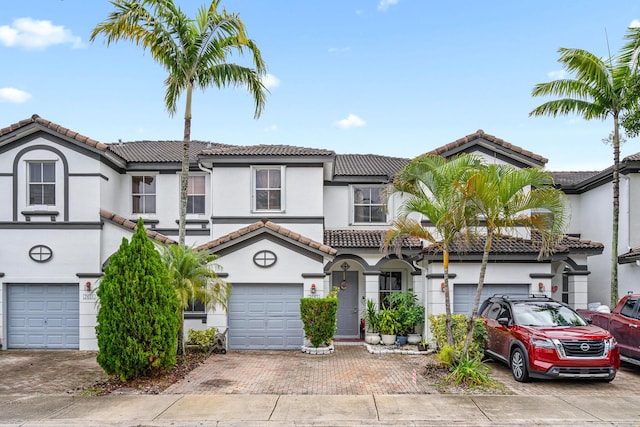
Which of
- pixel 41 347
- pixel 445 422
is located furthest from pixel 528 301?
pixel 41 347

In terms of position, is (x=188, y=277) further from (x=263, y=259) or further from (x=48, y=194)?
(x=48, y=194)

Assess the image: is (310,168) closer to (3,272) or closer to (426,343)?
(426,343)

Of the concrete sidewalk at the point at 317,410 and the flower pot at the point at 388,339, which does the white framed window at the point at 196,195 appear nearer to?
the flower pot at the point at 388,339

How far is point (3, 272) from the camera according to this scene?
50.2 feet

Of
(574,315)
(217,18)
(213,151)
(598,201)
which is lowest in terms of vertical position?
(574,315)

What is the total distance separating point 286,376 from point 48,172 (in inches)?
414

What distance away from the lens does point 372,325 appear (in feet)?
51.8

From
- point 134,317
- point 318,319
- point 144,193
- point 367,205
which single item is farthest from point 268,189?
point 134,317

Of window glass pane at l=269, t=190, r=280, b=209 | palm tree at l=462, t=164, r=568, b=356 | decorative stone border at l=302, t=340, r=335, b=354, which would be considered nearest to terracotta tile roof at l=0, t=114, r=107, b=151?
window glass pane at l=269, t=190, r=280, b=209

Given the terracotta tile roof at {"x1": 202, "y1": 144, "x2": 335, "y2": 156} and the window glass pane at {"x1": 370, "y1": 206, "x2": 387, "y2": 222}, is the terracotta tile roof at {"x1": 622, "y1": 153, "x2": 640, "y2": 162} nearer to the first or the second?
the window glass pane at {"x1": 370, "y1": 206, "x2": 387, "y2": 222}

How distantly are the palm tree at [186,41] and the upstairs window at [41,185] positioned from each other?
17.1 feet

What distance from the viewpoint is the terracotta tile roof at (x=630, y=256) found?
1598 centimetres

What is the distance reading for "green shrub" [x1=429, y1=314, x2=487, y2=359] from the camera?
1189 cm

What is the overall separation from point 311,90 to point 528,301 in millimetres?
12507
